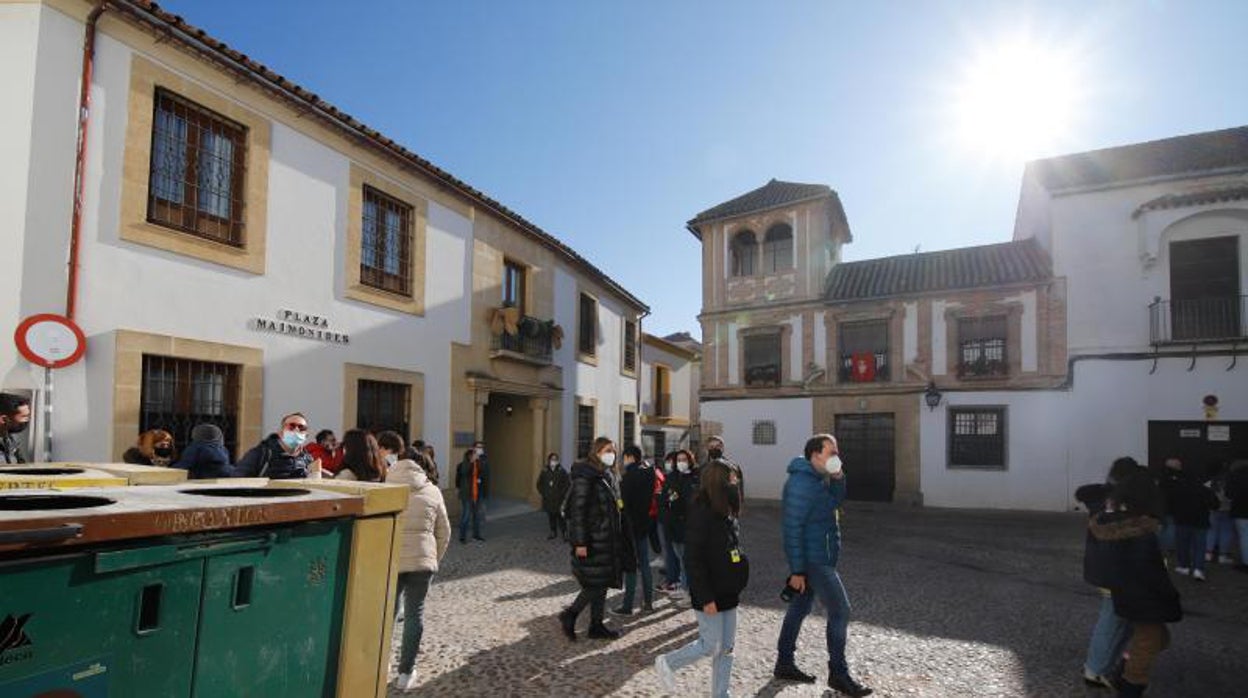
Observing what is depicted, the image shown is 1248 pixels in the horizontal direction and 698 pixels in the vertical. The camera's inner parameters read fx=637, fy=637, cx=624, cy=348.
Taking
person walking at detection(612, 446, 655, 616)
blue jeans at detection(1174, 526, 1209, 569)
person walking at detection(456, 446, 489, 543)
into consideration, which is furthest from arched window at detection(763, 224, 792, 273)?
person walking at detection(612, 446, 655, 616)

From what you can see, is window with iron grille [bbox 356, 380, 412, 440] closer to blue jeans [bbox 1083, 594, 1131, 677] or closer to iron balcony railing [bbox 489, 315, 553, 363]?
iron balcony railing [bbox 489, 315, 553, 363]

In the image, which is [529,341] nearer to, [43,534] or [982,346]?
[982,346]

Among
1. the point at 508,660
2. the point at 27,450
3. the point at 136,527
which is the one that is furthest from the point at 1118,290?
the point at 27,450

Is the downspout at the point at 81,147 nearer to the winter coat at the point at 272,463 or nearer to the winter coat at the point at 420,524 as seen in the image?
the winter coat at the point at 272,463

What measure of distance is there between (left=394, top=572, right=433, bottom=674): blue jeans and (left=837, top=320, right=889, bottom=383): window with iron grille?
1573 cm

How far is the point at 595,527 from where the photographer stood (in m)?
5.02

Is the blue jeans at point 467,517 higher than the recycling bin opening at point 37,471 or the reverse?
the reverse

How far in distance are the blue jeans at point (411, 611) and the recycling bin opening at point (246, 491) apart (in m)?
1.68

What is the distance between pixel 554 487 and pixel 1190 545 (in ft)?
27.5

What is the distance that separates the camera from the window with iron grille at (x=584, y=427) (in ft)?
52.9

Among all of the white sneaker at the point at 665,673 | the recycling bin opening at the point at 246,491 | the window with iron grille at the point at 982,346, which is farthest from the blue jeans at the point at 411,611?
the window with iron grille at the point at 982,346

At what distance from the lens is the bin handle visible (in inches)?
56.9

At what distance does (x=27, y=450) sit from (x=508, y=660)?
17.1 ft

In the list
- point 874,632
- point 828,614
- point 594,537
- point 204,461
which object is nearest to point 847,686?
point 828,614
